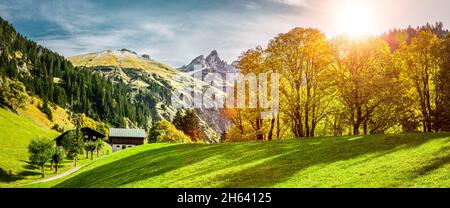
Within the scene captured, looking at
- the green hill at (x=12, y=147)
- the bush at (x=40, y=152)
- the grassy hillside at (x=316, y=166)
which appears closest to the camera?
the grassy hillside at (x=316, y=166)

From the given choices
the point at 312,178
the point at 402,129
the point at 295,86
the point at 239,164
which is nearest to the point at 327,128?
the point at 402,129

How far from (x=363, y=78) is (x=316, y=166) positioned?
21.7 m

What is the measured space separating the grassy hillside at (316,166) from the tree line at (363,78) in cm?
1110

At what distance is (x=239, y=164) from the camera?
27.6 m

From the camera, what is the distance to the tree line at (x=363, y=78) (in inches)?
1651

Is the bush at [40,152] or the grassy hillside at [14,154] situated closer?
the grassy hillside at [14,154]

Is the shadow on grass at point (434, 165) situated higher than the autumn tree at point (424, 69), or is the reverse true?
the autumn tree at point (424, 69)

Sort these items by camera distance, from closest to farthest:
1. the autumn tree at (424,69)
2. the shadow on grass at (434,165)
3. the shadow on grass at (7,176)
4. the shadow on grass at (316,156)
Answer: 1. the shadow on grass at (434,165)
2. the shadow on grass at (316,156)
3. the autumn tree at (424,69)
4. the shadow on grass at (7,176)

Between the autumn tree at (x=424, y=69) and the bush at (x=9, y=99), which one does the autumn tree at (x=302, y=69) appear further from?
the bush at (x=9, y=99)

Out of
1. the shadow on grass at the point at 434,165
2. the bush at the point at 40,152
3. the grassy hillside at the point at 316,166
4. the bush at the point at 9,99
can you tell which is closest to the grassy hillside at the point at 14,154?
→ the bush at the point at 40,152

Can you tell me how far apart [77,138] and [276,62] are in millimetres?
66734

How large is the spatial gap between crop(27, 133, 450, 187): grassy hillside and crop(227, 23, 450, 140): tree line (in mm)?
11101

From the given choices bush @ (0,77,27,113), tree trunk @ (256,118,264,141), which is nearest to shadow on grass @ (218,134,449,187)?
tree trunk @ (256,118,264,141)
